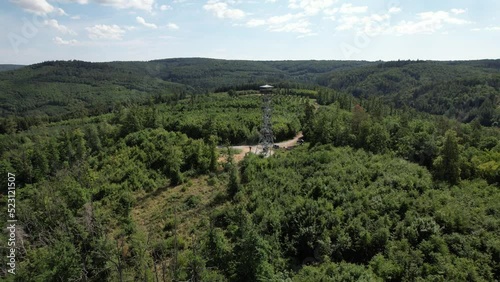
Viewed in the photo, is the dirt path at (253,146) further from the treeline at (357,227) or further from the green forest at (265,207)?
the treeline at (357,227)

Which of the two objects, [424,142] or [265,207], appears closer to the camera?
[265,207]

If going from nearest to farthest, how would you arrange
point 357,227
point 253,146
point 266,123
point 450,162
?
point 357,227, point 450,162, point 266,123, point 253,146

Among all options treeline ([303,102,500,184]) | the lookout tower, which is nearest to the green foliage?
treeline ([303,102,500,184])

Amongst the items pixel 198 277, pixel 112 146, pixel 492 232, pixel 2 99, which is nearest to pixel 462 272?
pixel 492 232

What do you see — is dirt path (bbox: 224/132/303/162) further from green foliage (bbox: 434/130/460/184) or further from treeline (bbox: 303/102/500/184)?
green foliage (bbox: 434/130/460/184)

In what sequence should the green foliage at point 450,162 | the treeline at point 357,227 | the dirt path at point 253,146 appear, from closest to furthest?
the treeline at point 357,227, the green foliage at point 450,162, the dirt path at point 253,146

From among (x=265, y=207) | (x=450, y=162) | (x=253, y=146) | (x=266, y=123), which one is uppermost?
(x=266, y=123)

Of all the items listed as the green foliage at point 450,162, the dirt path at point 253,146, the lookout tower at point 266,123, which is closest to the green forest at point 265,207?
the green foliage at point 450,162

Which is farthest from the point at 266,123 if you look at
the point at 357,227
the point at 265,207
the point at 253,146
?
the point at 357,227

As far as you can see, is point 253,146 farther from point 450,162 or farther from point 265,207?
point 450,162

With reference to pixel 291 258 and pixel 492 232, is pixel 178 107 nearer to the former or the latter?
pixel 291 258


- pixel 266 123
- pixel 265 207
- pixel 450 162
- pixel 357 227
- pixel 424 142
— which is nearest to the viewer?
pixel 357 227
